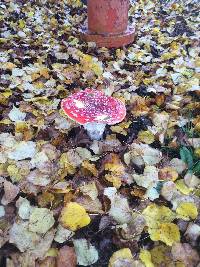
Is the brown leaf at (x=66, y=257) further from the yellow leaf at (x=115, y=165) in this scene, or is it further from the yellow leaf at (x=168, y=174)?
the yellow leaf at (x=168, y=174)

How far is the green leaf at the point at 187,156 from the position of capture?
1.76 m

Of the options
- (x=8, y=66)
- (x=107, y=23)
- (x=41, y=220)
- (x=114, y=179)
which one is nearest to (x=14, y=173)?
(x=41, y=220)

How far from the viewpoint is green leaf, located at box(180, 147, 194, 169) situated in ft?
A: 5.78

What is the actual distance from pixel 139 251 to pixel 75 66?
1.80 meters

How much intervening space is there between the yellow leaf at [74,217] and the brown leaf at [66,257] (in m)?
0.11

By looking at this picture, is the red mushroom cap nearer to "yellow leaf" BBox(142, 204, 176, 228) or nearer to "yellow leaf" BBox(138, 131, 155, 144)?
"yellow leaf" BBox(138, 131, 155, 144)

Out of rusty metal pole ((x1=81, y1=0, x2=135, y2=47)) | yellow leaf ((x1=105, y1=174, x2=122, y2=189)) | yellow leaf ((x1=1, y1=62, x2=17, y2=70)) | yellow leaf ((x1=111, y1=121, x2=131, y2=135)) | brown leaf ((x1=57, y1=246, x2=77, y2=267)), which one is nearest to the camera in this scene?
brown leaf ((x1=57, y1=246, x2=77, y2=267))

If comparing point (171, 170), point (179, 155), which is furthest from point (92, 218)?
point (179, 155)

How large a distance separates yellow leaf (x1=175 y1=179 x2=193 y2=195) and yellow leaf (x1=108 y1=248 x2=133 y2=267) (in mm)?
436

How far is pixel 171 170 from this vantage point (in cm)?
173

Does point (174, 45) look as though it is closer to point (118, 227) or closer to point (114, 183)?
point (114, 183)

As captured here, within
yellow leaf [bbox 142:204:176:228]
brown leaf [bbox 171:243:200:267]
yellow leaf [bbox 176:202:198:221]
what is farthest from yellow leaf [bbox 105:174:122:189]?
brown leaf [bbox 171:243:200:267]

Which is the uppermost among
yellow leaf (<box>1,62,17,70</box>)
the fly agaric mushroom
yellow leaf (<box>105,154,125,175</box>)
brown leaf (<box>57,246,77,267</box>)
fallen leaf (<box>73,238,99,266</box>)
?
the fly agaric mushroom

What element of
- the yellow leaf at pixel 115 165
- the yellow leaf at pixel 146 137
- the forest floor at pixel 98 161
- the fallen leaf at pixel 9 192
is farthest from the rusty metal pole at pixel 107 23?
the fallen leaf at pixel 9 192
